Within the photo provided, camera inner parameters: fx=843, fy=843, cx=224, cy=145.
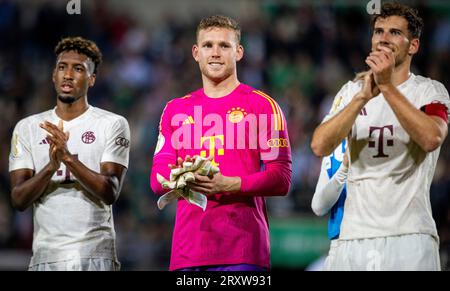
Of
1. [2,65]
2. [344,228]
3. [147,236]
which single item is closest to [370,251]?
[344,228]

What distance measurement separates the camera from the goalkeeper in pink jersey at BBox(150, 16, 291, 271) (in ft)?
16.3

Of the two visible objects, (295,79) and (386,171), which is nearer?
(386,171)

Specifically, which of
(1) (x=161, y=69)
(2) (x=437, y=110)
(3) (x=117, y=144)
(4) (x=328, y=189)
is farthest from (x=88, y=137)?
(1) (x=161, y=69)

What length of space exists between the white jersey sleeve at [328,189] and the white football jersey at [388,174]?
21 centimetres

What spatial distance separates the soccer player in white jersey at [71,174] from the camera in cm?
543

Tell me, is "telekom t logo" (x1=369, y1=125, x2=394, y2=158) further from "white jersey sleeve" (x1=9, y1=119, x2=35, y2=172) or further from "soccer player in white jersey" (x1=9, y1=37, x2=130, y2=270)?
"white jersey sleeve" (x1=9, y1=119, x2=35, y2=172)

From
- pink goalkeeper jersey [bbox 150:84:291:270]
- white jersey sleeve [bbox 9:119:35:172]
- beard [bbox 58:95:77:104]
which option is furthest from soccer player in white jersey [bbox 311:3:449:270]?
white jersey sleeve [bbox 9:119:35:172]

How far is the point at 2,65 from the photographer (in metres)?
12.6

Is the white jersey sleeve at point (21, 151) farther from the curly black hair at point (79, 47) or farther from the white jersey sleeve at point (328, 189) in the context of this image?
the white jersey sleeve at point (328, 189)

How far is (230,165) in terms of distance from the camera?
201 inches

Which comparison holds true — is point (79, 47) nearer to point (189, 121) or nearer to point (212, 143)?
point (189, 121)

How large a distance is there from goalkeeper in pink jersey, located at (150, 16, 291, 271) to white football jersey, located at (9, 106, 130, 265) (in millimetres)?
587

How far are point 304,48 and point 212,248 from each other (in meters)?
8.03

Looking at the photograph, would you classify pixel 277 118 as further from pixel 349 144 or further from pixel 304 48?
pixel 304 48
